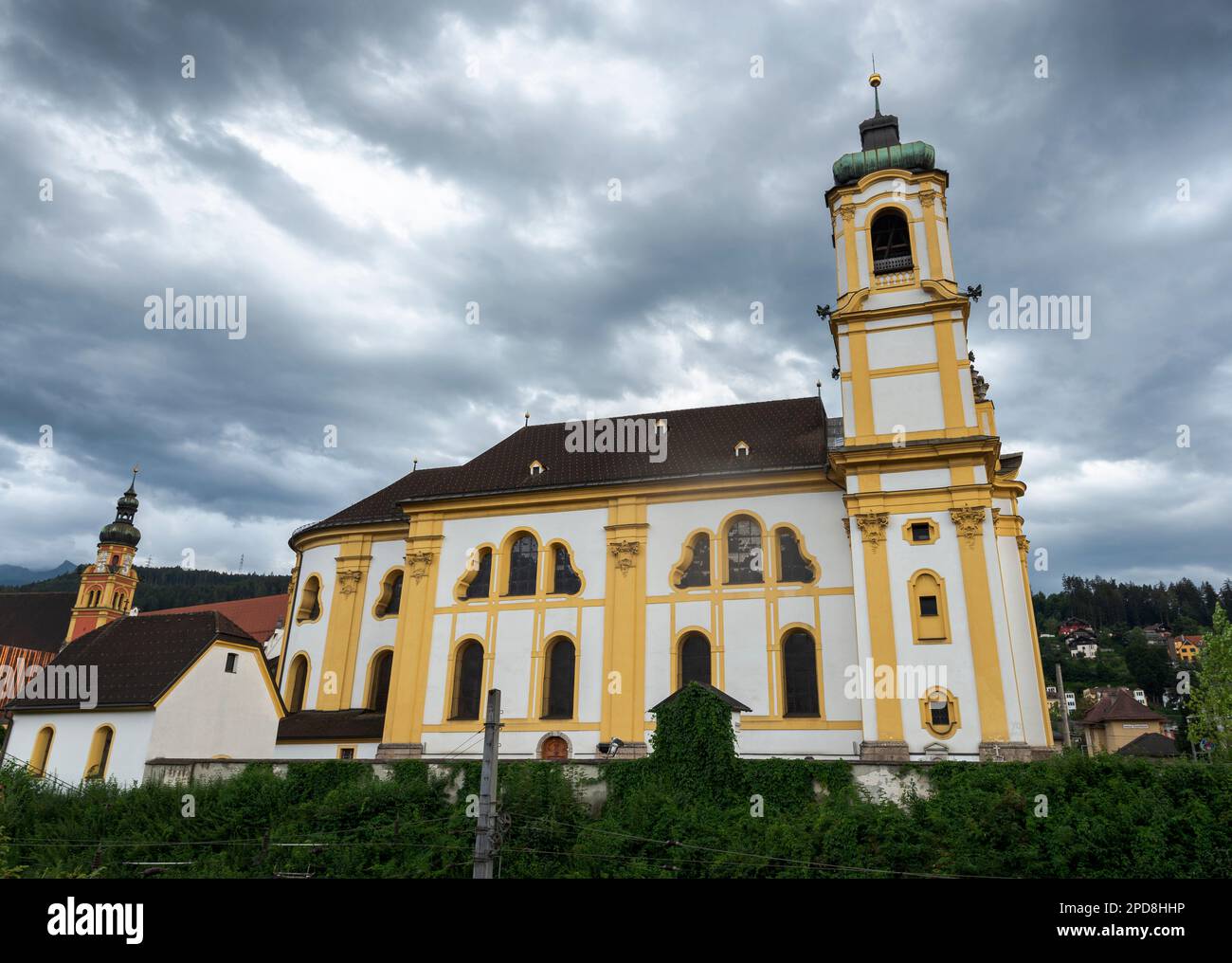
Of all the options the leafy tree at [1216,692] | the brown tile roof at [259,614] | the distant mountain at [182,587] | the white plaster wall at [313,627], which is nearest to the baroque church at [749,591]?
the white plaster wall at [313,627]

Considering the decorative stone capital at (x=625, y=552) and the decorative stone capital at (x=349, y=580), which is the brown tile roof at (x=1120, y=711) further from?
the decorative stone capital at (x=349, y=580)

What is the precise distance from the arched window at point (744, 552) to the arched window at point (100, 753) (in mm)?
20466

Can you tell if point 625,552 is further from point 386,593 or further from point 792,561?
point 386,593

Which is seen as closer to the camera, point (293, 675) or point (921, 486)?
point (921, 486)

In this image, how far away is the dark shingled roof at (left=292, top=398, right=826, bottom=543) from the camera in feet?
100

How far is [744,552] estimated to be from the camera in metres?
29.1

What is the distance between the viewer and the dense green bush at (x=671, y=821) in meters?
17.0

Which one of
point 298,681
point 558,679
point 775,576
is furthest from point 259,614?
point 775,576

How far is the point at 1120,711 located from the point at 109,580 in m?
92.3

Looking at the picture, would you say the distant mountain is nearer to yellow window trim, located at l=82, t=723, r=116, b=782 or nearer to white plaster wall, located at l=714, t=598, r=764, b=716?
yellow window trim, located at l=82, t=723, r=116, b=782
